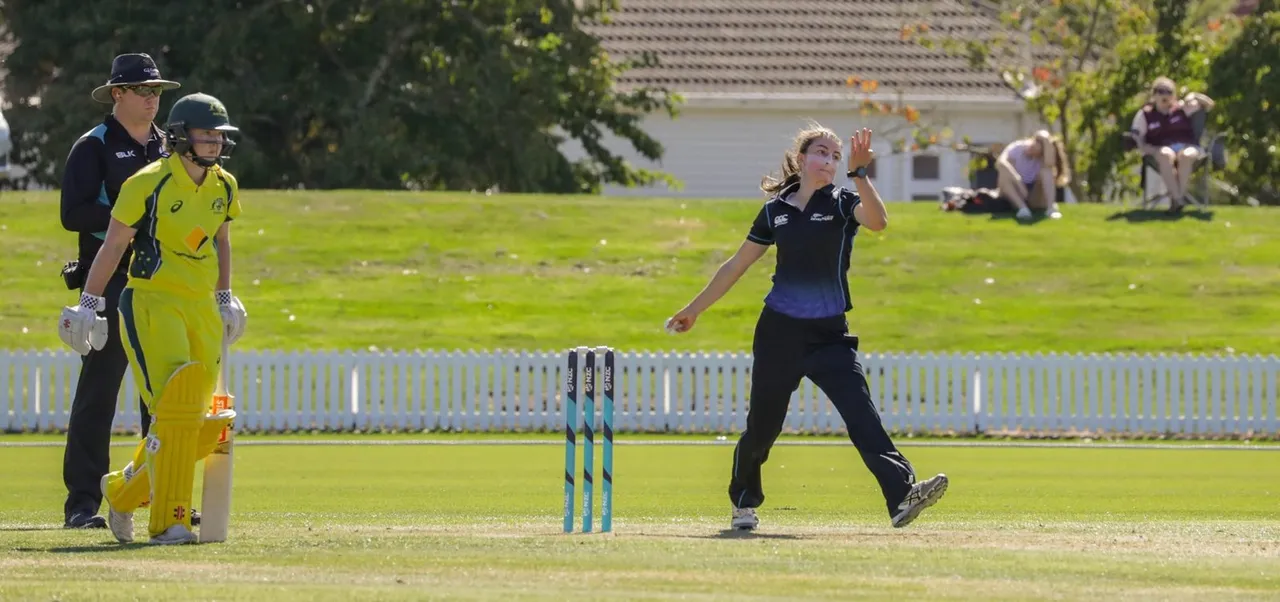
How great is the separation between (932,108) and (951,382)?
53.3ft

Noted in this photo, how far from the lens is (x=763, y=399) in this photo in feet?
30.1

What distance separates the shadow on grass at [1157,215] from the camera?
89.6 feet

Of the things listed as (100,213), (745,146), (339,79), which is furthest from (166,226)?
(745,146)

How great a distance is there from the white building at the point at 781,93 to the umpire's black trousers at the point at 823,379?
26988mm

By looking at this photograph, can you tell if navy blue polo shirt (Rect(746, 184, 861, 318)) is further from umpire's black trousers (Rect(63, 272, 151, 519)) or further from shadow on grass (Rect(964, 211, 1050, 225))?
shadow on grass (Rect(964, 211, 1050, 225))

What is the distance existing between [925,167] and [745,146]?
3426 millimetres

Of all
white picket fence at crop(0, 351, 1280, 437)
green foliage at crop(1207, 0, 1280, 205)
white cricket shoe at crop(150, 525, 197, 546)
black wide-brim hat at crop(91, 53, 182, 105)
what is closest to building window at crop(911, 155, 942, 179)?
green foliage at crop(1207, 0, 1280, 205)

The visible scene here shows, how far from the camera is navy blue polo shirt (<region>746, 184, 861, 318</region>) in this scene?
901 centimetres

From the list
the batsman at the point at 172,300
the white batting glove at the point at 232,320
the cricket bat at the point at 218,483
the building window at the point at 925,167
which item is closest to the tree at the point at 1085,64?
the building window at the point at 925,167

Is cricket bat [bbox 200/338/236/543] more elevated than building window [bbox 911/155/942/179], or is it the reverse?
building window [bbox 911/155/942/179]

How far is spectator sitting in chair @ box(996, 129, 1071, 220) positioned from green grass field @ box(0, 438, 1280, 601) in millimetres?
11061

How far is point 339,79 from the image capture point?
104 feet

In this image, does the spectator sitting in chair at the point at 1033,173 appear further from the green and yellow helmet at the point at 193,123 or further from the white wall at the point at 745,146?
the green and yellow helmet at the point at 193,123

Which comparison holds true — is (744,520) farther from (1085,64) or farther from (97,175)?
(1085,64)
